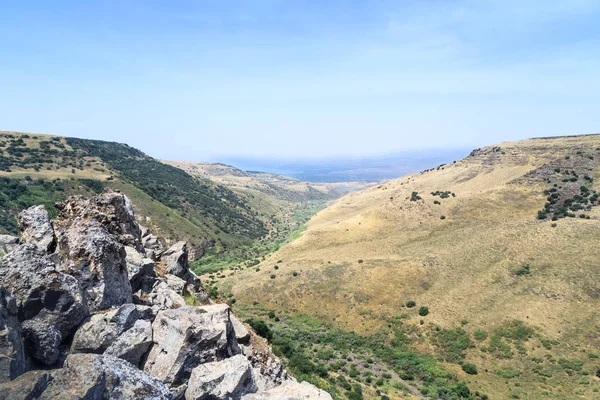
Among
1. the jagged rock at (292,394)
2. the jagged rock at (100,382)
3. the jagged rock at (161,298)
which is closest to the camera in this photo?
the jagged rock at (100,382)

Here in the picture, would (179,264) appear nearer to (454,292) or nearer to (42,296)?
(42,296)

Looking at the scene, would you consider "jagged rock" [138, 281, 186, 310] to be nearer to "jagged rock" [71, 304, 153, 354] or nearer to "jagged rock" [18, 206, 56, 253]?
"jagged rock" [71, 304, 153, 354]

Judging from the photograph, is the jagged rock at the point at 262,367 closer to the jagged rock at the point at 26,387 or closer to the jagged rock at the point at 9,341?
the jagged rock at the point at 26,387

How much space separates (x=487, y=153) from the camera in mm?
125500

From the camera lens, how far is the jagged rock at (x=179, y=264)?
23.1 metres

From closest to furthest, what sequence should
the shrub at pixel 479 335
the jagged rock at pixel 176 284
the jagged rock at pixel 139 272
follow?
the jagged rock at pixel 139 272, the jagged rock at pixel 176 284, the shrub at pixel 479 335

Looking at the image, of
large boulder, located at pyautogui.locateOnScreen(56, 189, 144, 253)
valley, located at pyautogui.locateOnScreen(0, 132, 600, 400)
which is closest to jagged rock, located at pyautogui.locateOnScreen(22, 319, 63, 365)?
large boulder, located at pyautogui.locateOnScreen(56, 189, 144, 253)

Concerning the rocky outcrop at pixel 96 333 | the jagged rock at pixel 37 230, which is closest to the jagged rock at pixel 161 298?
the rocky outcrop at pixel 96 333

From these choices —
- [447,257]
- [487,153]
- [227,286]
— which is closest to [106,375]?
[227,286]

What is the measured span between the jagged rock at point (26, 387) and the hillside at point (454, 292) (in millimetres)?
20384

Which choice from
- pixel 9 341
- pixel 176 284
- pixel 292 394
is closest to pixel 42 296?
pixel 9 341

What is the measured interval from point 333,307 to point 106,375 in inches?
1727

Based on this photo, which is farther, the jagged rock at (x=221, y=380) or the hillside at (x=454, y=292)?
the hillside at (x=454, y=292)

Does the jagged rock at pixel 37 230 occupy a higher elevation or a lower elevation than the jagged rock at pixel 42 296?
higher
